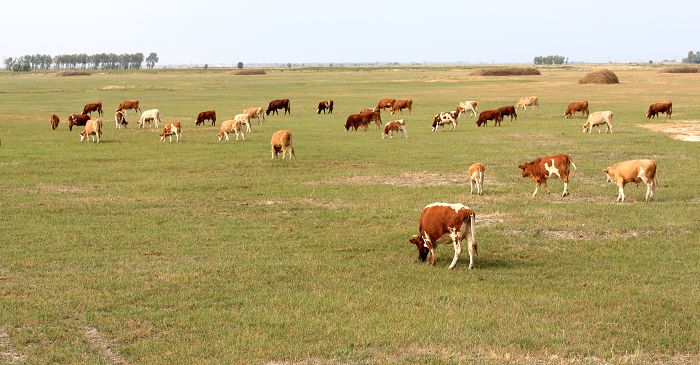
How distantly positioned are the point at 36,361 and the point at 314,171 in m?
18.3

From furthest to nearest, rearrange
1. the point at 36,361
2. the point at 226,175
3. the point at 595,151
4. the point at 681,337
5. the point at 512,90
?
the point at 512,90 < the point at 595,151 < the point at 226,175 < the point at 681,337 < the point at 36,361

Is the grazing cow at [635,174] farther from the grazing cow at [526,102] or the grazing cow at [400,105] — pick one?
the grazing cow at [526,102]

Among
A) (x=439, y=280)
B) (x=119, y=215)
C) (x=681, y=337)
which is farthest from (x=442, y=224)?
(x=119, y=215)

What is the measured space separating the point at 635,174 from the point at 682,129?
21.5 m

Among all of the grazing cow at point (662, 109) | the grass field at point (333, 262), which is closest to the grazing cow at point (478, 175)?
the grass field at point (333, 262)

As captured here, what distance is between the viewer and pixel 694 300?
1248 centimetres

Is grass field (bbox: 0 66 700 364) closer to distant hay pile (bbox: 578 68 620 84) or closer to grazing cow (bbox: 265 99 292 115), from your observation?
grazing cow (bbox: 265 99 292 115)

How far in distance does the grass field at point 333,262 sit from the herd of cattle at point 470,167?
526 millimetres

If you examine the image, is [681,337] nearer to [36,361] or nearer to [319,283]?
[319,283]

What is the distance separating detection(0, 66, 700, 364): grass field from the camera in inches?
422

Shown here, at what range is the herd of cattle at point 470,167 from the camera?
48.3 feet

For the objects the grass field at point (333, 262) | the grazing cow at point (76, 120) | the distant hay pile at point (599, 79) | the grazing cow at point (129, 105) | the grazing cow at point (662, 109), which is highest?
the distant hay pile at point (599, 79)

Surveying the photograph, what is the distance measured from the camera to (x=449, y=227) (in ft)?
47.8

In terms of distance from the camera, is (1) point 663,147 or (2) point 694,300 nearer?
(2) point 694,300
